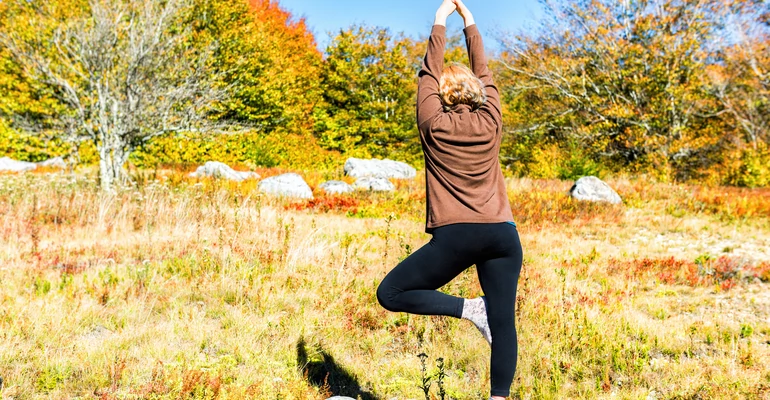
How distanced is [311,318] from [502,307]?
2248 millimetres

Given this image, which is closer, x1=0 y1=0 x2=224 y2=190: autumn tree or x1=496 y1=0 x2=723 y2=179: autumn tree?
x1=0 y1=0 x2=224 y2=190: autumn tree

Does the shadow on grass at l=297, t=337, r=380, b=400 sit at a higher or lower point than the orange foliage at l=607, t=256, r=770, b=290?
lower

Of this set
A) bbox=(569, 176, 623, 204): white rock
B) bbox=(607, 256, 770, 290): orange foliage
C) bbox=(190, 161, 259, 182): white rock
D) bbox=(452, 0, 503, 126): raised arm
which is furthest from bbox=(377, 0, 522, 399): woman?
bbox=(190, 161, 259, 182): white rock

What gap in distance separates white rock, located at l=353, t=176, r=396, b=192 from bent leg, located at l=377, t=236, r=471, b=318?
11.5 meters

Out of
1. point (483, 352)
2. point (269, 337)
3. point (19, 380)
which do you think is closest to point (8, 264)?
point (19, 380)

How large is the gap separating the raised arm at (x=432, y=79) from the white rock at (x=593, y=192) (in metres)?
10.7

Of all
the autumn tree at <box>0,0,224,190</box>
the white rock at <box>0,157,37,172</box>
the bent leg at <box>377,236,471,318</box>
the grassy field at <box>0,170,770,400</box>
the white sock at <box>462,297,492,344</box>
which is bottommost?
the grassy field at <box>0,170,770,400</box>

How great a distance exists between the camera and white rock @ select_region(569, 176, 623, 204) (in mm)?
12672

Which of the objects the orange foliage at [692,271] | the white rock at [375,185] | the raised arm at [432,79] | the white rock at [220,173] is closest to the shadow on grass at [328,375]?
→ the raised arm at [432,79]

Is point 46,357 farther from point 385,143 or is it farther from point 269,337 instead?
point 385,143

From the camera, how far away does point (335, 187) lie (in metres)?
14.4

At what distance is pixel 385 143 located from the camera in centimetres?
3056

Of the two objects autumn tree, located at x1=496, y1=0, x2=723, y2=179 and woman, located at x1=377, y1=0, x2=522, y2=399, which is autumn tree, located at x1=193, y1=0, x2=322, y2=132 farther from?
woman, located at x1=377, y1=0, x2=522, y2=399

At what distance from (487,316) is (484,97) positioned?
43.1 inches
